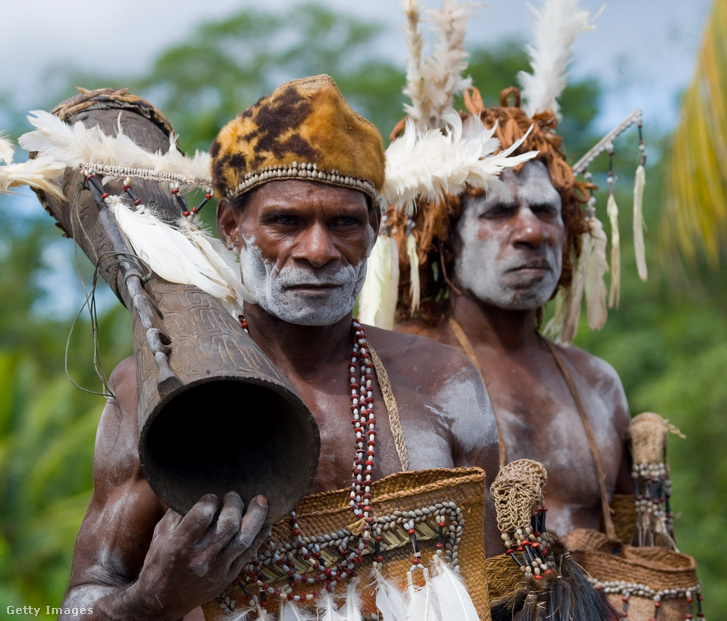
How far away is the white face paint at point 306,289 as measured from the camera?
2824 mm

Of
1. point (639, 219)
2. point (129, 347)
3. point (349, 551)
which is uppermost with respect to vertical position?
point (129, 347)

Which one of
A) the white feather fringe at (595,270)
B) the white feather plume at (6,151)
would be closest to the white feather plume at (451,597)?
the white feather plume at (6,151)

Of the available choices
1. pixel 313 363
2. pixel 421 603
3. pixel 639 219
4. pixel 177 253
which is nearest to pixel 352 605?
pixel 421 603

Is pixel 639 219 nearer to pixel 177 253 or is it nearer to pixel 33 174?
pixel 177 253

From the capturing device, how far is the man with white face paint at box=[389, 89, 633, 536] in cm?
409

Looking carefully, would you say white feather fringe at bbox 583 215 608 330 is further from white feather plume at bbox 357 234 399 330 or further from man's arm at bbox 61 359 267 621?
man's arm at bbox 61 359 267 621

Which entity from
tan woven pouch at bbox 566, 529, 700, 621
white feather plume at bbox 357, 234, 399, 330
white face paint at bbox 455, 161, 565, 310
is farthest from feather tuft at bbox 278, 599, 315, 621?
white face paint at bbox 455, 161, 565, 310

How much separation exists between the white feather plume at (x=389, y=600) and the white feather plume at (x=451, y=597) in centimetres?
10

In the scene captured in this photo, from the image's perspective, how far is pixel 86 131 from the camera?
9.60ft

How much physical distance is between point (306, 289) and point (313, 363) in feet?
0.92

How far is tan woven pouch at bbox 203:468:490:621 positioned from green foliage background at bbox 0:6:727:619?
2.26 metres

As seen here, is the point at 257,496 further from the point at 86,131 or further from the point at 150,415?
the point at 86,131

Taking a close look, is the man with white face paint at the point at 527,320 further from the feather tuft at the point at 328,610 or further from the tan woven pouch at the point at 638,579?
the feather tuft at the point at 328,610

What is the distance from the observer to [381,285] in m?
4.33
